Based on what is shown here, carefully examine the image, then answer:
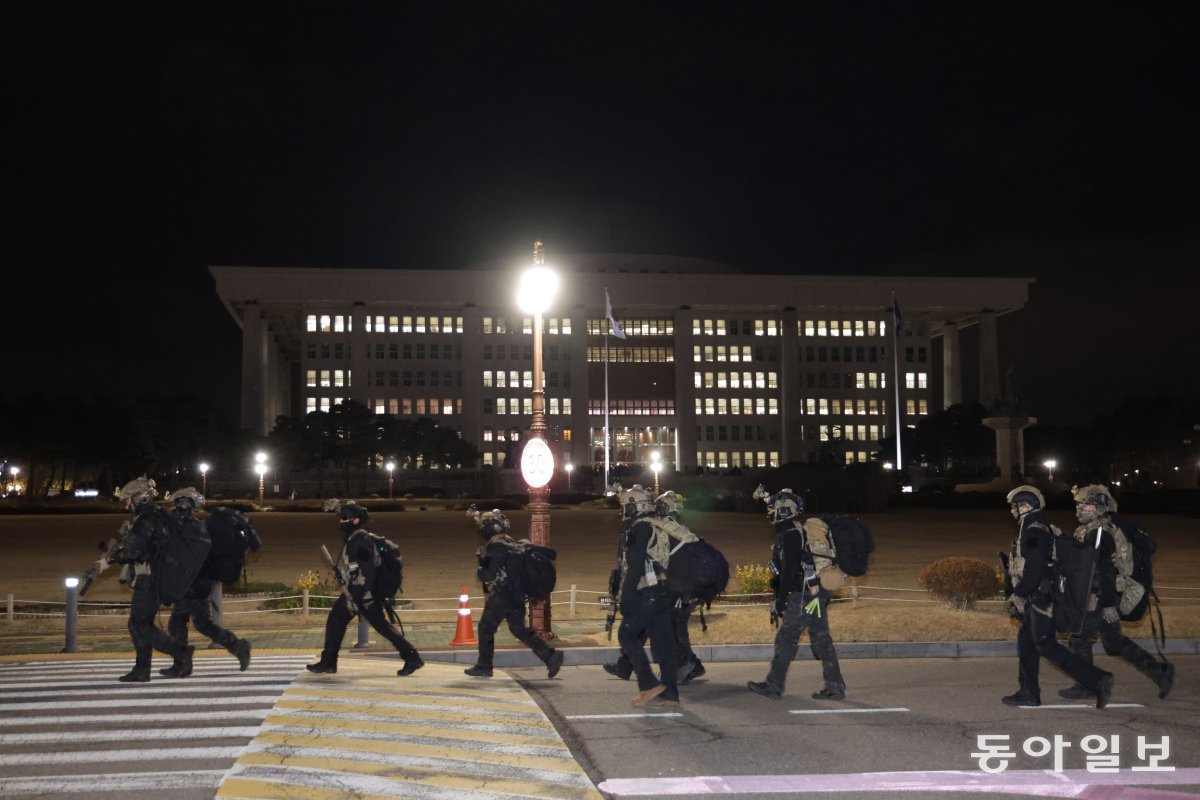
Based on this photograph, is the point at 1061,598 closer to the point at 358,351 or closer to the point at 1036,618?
the point at 1036,618

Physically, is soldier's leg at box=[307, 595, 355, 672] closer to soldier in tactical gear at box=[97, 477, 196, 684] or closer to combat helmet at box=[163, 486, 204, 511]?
soldier in tactical gear at box=[97, 477, 196, 684]

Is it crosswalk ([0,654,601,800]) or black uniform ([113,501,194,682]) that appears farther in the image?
black uniform ([113,501,194,682])

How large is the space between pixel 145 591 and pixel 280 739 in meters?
3.28

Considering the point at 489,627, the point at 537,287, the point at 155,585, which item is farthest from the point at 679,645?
the point at 537,287

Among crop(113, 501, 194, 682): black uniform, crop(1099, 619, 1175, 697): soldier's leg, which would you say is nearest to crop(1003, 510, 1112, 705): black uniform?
crop(1099, 619, 1175, 697): soldier's leg

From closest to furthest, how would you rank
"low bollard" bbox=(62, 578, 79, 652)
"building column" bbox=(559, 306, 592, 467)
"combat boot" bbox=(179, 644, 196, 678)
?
"combat boot" bbox=(179, 644, 196, 678) → "low bollard" bbox=(62, 578, 79, 652) → "building column" bbox=(559, 306, 592, 467)

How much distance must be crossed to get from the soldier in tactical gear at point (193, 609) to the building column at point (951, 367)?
387 feet

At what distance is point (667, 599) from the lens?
934 centimetres

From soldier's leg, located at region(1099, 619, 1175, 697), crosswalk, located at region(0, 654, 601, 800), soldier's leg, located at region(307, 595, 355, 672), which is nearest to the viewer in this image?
crosswalk, located at region(0, 654, 601, 800)

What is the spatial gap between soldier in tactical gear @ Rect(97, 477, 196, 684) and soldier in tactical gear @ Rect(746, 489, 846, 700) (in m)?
5.16

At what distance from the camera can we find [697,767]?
7.00 m

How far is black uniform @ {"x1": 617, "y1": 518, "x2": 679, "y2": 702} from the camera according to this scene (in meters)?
9.22

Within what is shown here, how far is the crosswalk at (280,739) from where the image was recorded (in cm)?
623

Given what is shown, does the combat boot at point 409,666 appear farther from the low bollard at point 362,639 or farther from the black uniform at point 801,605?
the black uniform at point 801,605
